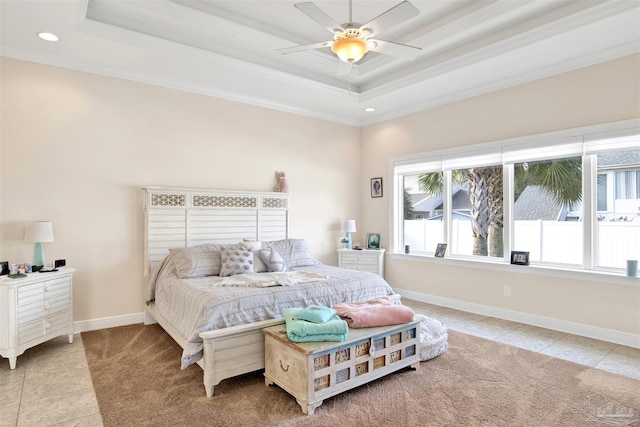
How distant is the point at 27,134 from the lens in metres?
3.58

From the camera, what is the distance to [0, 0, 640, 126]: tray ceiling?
3.15m

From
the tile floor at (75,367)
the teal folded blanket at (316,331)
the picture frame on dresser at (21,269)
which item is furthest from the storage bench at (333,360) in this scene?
the picture frame on dresser at (21,269)

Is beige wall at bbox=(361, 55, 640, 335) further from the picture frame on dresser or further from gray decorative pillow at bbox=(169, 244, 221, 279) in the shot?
the picture frame on dresser

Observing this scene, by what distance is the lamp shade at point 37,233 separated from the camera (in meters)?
3.35

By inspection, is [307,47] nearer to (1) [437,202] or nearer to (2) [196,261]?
(2) [196,261]

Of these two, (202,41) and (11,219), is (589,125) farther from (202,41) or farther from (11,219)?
(11,219)

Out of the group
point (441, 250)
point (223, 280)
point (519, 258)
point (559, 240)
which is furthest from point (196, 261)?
point (559, 240)

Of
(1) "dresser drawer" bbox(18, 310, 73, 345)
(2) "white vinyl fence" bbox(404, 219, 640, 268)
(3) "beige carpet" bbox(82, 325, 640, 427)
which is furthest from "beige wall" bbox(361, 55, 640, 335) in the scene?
(1) "dresser drawer" bbox(18, 310, 73, 345)

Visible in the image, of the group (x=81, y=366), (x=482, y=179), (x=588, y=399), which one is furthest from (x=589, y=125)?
(x=81, y=366)

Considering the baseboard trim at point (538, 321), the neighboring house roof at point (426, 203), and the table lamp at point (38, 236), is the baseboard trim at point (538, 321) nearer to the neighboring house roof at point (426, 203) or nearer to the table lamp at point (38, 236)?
the neighboring house roof at point (426, 203)

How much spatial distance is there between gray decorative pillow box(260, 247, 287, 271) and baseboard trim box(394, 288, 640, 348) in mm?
2288

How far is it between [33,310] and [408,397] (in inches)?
124

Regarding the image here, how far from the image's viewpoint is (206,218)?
4.50m

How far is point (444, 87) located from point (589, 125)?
5.30 ft
